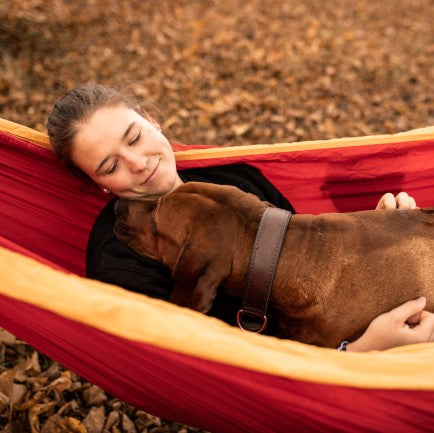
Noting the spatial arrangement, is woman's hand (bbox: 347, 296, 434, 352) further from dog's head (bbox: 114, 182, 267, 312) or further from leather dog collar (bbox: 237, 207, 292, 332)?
dog's head (bbox: 114, 182, 267, 312)

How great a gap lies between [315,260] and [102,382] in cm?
91

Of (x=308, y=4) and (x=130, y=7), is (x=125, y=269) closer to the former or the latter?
(x=130, y=7)

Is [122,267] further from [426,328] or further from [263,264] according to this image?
[426,328]

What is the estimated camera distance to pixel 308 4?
23.6 feet

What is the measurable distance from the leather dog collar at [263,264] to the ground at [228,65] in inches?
83.1

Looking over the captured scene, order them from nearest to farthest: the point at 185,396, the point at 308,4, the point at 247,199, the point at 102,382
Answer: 1. the point at 185,396
2. the point at 247,199
3. the point at 102,382
4. the point at 308,4

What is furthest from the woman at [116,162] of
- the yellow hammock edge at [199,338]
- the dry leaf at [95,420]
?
the dry leaf at [95,420]

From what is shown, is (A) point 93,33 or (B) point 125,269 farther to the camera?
(A) point 93,33

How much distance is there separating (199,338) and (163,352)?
6.1 inches

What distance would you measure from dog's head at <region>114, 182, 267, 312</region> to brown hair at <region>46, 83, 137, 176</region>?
494 mm

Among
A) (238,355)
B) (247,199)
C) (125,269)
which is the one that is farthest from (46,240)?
(238,355)

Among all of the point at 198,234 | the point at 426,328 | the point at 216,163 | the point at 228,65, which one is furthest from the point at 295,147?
the point at 228,65

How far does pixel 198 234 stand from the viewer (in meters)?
1.87

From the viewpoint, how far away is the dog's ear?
1.81 meters
